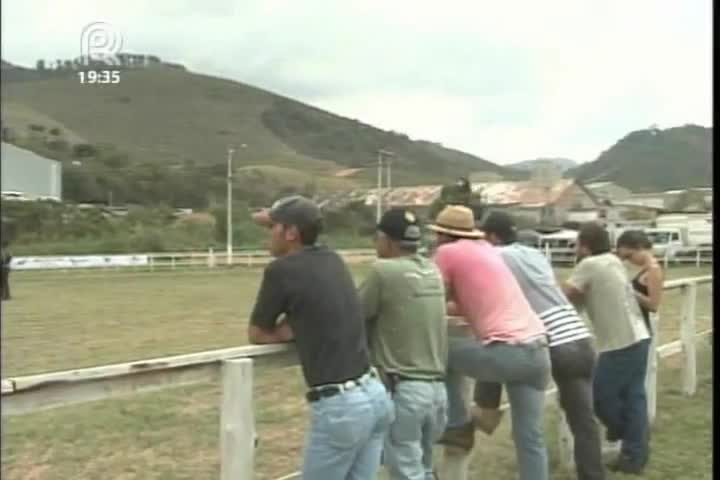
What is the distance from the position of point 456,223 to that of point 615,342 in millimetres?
1491

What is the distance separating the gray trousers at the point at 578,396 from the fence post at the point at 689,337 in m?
2.47

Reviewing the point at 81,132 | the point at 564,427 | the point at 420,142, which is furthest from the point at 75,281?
the point at 564,427

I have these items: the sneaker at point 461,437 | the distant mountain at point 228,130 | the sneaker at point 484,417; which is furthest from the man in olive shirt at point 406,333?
the distant mountain at point 228,130

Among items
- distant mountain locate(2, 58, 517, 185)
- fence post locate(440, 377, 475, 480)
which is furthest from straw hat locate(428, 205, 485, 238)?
distant mountain locate(2, 58, 517, 185)

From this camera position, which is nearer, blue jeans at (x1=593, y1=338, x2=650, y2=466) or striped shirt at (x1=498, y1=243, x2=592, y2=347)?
striped shirt at (x1=498, y1=243, x2=592, y2=347)

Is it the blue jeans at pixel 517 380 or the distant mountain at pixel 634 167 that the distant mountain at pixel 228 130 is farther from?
the blue jeans at pixel 517 380

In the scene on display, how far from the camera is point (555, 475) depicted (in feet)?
13.5

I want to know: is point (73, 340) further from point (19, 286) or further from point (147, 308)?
point (19, 286)

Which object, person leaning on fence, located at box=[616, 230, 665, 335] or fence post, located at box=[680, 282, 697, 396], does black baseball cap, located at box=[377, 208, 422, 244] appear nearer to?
person leaning on fence, located at box=[616, 230, 665, 335]

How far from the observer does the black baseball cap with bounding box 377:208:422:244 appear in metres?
2.70
